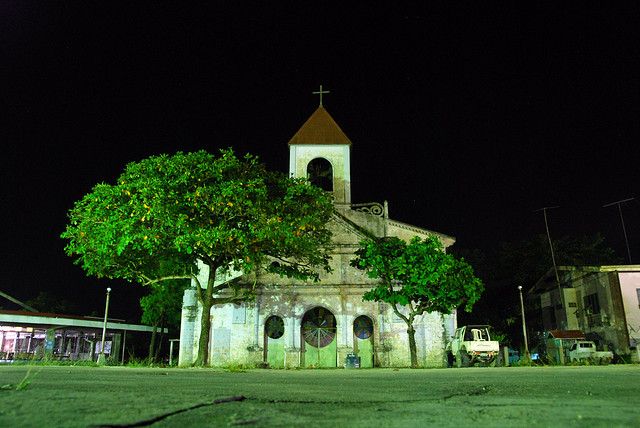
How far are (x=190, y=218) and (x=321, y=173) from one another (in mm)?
15355

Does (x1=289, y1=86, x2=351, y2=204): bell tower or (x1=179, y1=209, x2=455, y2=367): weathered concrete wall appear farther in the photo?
(x1=289, y1=86, x2=351, y2=204): bell tower

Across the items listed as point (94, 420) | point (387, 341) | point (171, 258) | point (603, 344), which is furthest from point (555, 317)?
point (94, 420)

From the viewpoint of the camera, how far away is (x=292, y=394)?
6.50 metres

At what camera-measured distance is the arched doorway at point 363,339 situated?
91.4 feet

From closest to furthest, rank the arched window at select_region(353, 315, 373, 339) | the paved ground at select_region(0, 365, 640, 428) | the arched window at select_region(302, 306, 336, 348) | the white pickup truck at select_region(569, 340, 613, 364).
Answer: the paved ground at select_region(0, 365, 640, 428)
the white pickup truck at select_region(569, 340, 613, 364)
the arched window at select_region(353, 315, 373, 339)
the arched window at select_region(302, 306, 336, 348)

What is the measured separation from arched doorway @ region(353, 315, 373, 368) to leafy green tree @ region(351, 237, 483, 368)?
139 inches

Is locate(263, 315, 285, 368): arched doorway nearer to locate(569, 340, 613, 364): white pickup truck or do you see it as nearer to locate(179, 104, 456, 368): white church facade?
locate(179, 104, 456, 368): white church facade

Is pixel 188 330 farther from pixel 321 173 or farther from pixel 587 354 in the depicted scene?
pixel 587 354

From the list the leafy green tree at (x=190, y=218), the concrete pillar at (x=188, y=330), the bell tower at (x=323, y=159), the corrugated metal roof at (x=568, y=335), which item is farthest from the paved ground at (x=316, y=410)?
the bell tower at (x=323, y=159)

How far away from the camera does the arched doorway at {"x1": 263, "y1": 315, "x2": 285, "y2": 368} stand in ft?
91.1

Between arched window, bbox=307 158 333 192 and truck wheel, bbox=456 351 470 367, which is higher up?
arched window, bbox=307 158 333 192

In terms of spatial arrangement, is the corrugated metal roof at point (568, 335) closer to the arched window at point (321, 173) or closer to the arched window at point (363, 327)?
the arched window at point (363, 327)

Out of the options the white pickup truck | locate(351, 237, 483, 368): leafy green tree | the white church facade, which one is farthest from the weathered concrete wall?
the white pickup truck

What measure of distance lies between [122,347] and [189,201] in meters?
27.5
